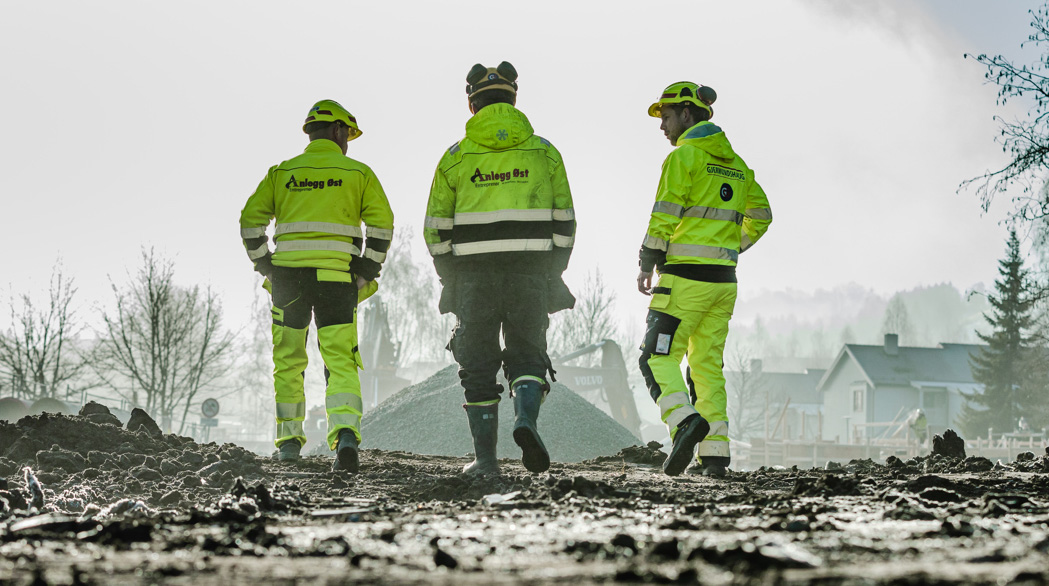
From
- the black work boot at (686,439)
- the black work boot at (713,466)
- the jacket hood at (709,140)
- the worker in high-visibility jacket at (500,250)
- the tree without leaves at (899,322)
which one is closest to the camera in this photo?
the worker in high-visibility jacket at (500,250)

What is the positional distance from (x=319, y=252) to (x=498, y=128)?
1.78m

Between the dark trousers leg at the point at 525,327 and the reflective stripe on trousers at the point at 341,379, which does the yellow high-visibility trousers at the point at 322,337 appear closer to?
the reflective stripe on trousers at the point at 341,379

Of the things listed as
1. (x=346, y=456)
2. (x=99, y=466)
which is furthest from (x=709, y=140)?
(x=99, y=466)

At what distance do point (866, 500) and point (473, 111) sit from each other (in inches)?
140

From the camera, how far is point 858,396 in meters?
63.2

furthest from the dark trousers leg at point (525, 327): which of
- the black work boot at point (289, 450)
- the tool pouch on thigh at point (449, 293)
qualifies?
the black work boot at point (289, 450)

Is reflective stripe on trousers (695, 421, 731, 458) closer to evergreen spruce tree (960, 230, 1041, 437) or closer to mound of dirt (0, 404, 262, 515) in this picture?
mound of dirt (0, 404, 262, 515)

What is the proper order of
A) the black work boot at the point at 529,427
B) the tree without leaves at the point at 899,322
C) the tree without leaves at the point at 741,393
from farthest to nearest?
the tree without leaves at the point at 899,322
the tree without leaves at the point at 741,393
the black work boot at the point at 529,427

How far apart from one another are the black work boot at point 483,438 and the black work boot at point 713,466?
162 cm

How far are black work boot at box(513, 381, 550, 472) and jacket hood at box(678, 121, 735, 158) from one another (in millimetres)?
2177

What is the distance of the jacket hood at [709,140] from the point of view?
21.7 feet

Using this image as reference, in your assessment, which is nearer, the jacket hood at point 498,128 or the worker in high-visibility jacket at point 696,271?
the jacket hood at point 498,128

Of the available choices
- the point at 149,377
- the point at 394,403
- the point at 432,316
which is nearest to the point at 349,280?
the point at 394,403

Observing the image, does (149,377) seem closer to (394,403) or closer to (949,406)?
(394,403)
